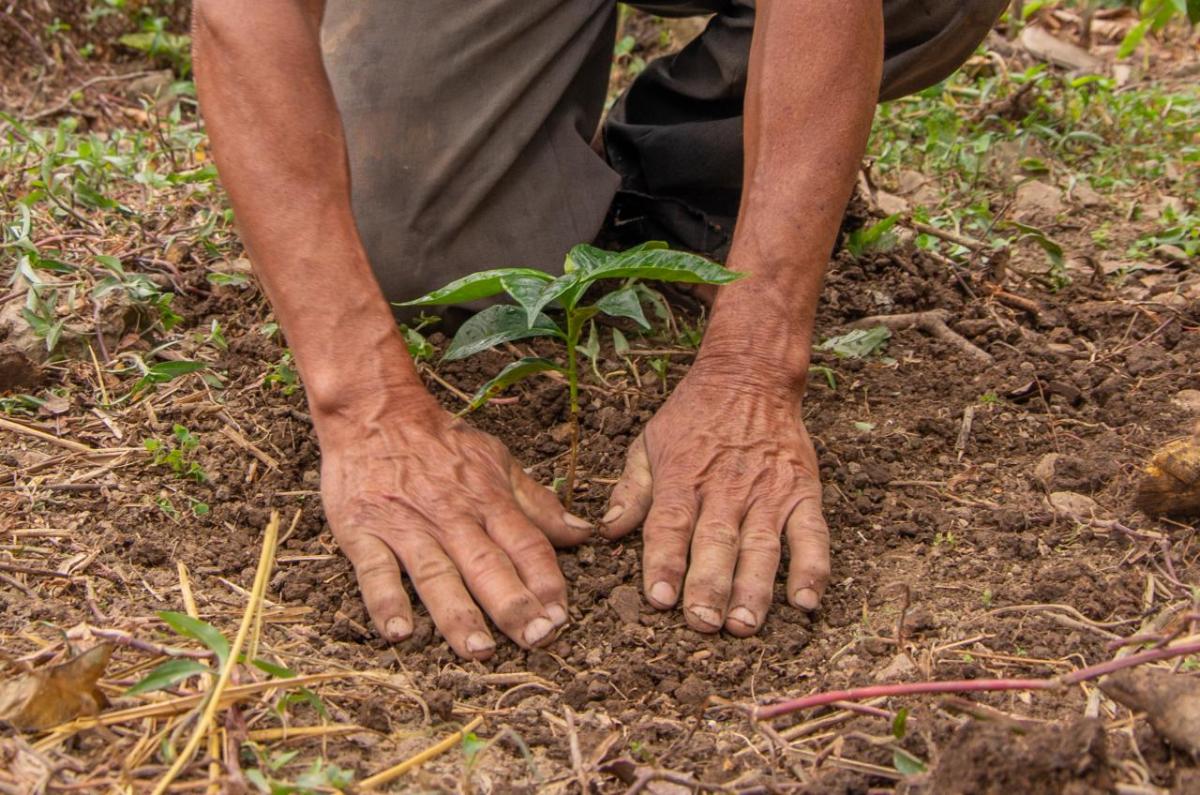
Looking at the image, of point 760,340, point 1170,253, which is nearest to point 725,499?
point 760,340

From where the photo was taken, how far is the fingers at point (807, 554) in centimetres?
174

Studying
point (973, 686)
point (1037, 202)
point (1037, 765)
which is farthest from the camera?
point (1037, 202)

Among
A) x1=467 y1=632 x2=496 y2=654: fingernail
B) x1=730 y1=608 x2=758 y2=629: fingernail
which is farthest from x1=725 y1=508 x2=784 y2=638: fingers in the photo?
x1=467 y1=632 x2=496 y2=654: fingernail

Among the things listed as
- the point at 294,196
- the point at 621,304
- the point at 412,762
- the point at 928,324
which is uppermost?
the point at 294,196

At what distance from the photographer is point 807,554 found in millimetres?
1762

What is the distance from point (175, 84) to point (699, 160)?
6.19 ft

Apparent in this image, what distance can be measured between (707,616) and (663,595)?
8 cm

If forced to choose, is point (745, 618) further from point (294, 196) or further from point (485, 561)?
point (294, 196)

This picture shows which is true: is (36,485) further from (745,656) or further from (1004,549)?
(1004,549)

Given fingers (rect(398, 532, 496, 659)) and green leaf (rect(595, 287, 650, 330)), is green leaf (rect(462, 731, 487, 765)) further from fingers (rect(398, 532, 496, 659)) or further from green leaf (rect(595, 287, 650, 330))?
green leaf (rect(595, 287, 650, 330))

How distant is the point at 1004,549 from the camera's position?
1.85 m

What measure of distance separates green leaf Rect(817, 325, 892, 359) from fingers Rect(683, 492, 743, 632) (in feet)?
2.20

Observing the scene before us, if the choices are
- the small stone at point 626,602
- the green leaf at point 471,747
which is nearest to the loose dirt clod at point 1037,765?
the green leaf at point 471,747

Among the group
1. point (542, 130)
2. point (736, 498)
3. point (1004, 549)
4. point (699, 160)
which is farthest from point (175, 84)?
point (1004, 549)
